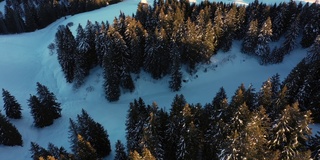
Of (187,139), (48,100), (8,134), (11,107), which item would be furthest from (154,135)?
(11,107)

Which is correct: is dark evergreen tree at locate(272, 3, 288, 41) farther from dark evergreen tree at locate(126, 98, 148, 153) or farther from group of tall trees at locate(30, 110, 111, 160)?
group of tall trees at locate(30, 110, 111, 160)

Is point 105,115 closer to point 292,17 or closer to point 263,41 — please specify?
point 263,41

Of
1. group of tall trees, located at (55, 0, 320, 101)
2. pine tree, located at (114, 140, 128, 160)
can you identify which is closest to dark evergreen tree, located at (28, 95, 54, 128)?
group of tall trees, located at (55, 0, 320, 101)

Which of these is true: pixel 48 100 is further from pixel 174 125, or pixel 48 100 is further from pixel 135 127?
pixel 174 125

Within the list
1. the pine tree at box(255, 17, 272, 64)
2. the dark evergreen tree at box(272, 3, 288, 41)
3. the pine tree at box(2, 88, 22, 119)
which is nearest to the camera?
the pine tree at box(2, 88, 22, 119)

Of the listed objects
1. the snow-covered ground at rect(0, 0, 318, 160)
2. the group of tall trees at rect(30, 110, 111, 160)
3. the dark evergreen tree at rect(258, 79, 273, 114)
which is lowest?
the snow-covered ground at rect(0, 0, 318, 160)

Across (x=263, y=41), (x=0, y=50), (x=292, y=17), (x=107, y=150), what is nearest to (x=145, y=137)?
(x=107, y=150)

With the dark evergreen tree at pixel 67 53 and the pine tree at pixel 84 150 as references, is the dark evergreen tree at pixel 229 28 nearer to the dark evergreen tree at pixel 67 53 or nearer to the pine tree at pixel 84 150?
the dark evergreen tree at pixel 67 53

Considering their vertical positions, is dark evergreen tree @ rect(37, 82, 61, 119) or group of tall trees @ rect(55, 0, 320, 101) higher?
group of tall trees @ rect(55, 0, 320, 101)
